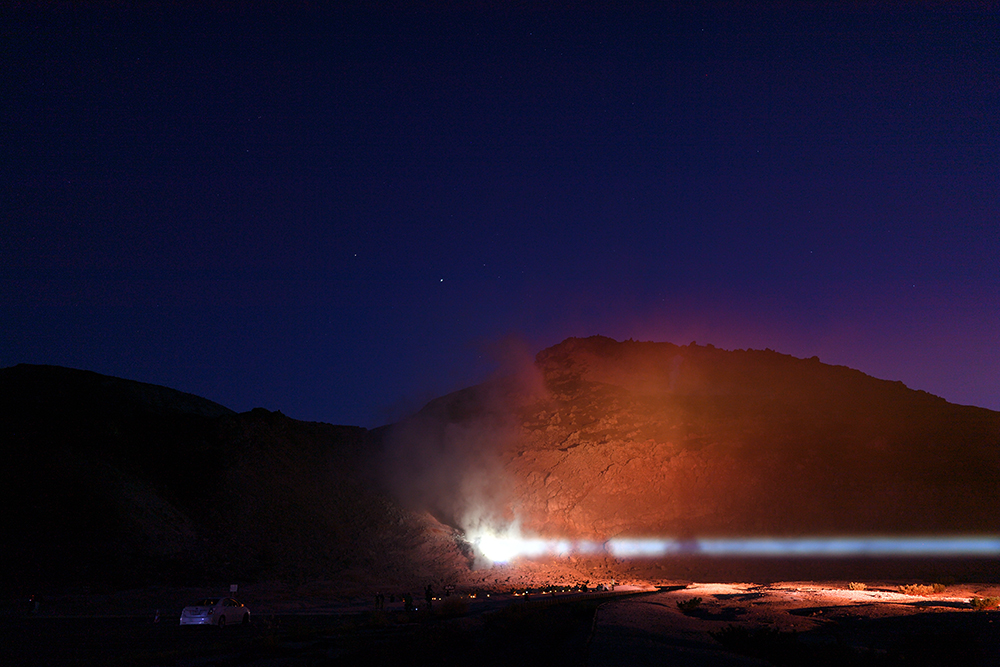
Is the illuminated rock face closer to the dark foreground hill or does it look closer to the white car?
the dark foreground hill

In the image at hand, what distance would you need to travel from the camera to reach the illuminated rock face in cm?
5506

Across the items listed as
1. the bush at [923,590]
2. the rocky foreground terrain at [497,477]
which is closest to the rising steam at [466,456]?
the rocky foreground terrain at [497,477]

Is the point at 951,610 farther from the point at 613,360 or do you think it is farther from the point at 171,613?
Result: the point at 613,360

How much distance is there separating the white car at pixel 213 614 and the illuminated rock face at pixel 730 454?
126ft

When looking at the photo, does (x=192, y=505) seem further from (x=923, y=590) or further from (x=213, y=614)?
(x=923, y=590)

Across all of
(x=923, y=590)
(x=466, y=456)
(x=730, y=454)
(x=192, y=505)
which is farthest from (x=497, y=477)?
(x=923, y=590)

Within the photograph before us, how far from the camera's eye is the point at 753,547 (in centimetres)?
5425

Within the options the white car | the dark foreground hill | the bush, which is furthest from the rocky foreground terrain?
the white car

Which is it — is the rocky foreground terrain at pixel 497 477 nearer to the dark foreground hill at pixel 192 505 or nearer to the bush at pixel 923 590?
the dark foreground hill at pixel 192 505

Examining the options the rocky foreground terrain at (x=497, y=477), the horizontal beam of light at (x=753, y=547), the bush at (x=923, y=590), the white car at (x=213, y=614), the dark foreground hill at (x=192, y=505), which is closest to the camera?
the white car at (x=213, y=614)

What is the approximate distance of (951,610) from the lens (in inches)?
866

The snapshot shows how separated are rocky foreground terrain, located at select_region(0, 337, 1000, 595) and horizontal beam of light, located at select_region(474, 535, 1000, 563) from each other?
96 cm

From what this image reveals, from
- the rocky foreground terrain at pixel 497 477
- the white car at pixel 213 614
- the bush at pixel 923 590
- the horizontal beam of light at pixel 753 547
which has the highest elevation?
the rocky foreground terrain at pixel 497 477

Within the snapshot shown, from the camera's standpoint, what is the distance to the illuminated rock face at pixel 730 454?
55062mm
